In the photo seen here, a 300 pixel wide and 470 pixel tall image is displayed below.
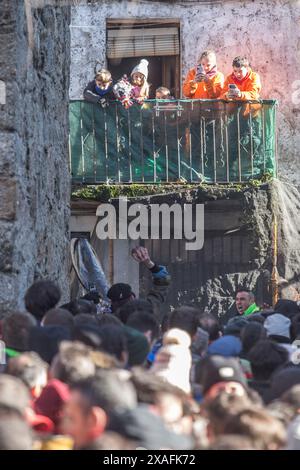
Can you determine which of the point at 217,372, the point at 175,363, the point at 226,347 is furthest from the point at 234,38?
the point at 217,372

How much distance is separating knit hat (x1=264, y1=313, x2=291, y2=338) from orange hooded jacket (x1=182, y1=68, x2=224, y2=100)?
7192 millimetres

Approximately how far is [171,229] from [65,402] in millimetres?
9865

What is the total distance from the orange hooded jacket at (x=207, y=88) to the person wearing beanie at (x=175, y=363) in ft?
29.2

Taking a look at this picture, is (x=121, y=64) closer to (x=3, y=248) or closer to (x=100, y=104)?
(x=100, y=104)

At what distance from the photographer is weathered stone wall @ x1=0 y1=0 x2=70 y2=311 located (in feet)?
23.2

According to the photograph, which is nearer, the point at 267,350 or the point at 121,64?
the point at 267,350

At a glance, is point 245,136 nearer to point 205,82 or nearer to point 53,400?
point 205,82

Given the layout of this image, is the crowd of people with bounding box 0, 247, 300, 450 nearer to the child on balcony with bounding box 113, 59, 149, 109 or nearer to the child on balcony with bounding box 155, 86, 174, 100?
the child on balcony with bounding box 113, 59, 149, 109

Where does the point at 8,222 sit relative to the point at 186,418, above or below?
→ above

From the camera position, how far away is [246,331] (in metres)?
6.68

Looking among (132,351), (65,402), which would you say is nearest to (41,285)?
(132,351)

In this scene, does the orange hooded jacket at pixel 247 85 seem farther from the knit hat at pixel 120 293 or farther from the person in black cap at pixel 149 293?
the knit hat at pixel 120 293

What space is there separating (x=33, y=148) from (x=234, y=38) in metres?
8.82

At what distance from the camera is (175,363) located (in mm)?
5602
